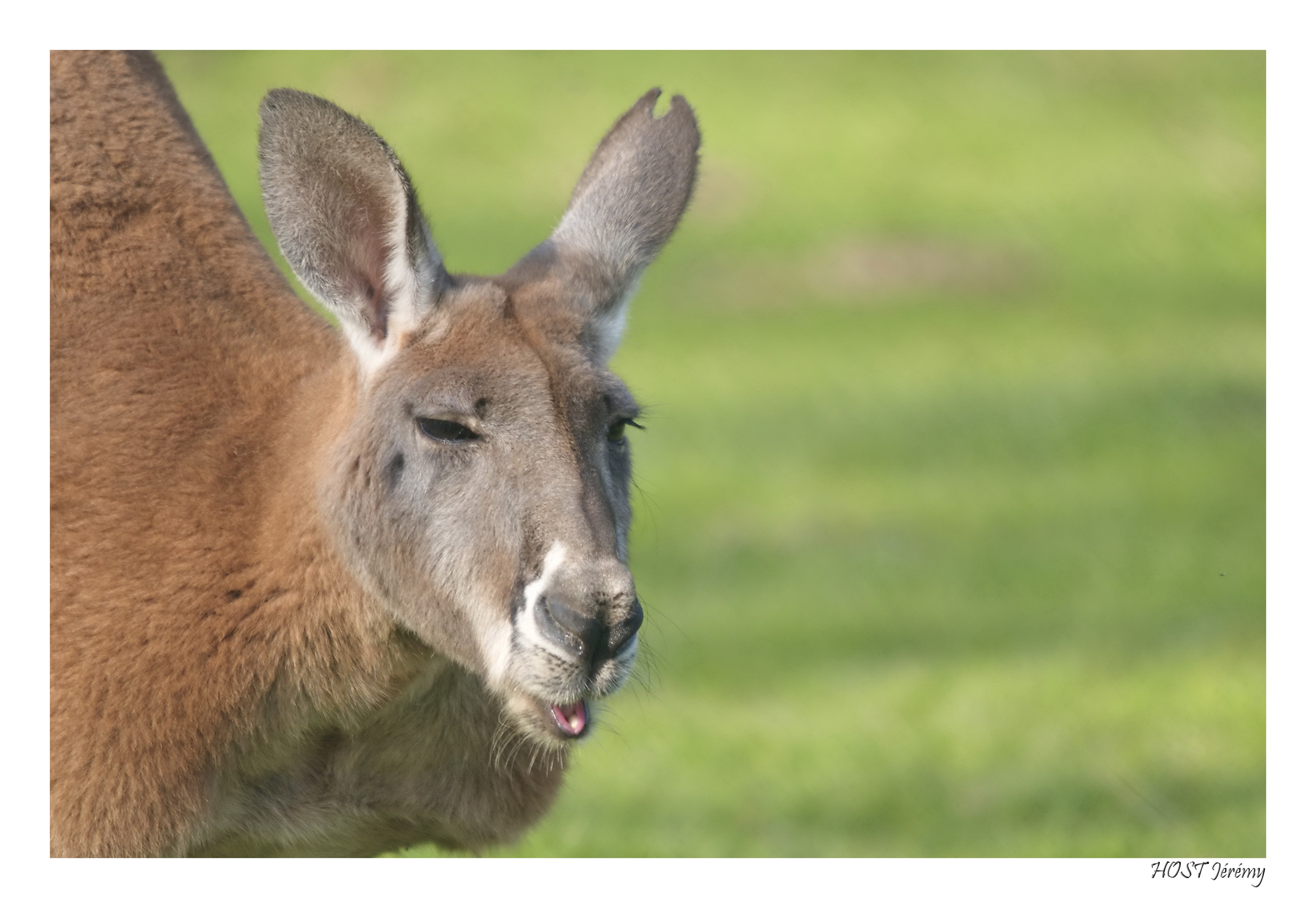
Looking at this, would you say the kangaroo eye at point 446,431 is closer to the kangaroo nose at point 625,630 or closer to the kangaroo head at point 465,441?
the kangaroo head at point 465,441

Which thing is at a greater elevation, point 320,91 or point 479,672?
point 320,91

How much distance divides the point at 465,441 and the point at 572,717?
27.6 inches

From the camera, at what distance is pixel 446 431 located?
4094mm

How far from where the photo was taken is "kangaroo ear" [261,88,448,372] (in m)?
4.18

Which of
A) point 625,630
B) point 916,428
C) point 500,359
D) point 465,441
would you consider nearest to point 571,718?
point 625,630

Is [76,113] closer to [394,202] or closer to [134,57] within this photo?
[134,57]

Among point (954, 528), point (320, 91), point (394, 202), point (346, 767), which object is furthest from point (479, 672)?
point (320, 91)

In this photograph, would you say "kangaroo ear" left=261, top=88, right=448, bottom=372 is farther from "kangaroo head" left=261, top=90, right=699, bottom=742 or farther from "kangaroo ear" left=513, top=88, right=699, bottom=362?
"kangaroo ear" left=513, top=88, right=699, bottom=362

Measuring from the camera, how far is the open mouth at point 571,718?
13.2 ft

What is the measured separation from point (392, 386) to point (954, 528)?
9297 millimetres

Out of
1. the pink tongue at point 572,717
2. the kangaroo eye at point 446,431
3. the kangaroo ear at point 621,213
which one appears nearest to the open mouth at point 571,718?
the pink tongue at point 572,717
